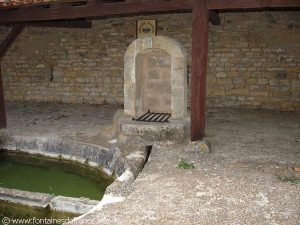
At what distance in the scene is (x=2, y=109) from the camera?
722 centimetres

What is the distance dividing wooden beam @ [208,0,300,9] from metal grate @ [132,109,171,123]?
2132 millimetres

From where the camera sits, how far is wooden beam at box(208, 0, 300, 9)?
4715mm

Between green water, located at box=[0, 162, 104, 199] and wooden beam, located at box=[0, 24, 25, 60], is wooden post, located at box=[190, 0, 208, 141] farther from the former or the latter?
wooden beam, located at box=[0, 24, 25, 60]

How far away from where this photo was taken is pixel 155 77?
6.93m

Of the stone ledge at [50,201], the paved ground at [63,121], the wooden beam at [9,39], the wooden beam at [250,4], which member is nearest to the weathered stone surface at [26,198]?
the stone ledge at [50,201]

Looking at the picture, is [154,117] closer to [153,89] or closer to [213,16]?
[153,89]

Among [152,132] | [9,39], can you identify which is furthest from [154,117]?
[9,39]

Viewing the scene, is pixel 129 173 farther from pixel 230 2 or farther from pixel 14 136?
pixel 14 136

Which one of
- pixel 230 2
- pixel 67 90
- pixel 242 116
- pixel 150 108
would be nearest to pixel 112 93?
pixel 67 90

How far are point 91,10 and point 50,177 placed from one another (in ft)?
9.73

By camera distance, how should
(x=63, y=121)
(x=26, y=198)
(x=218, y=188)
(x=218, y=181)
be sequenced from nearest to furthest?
(x=218, y=188) < (x=218, y=181) < (x=26, y=198) < (x=63, y=121)

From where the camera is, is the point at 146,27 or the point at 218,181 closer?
the point at 218,181

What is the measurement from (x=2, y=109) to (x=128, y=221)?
16.6 ft

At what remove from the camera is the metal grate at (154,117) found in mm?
6176
